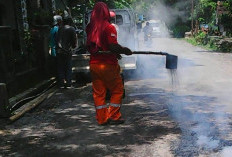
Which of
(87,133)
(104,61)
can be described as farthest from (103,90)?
(87,133)

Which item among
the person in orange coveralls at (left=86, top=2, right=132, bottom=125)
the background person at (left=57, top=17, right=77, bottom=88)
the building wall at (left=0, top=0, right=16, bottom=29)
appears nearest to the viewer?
the person in orange coveralls at (left=86, top=2, right=132, bottom=125)

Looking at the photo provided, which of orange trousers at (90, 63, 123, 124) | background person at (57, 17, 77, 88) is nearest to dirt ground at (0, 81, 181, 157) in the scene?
orange trousers at (90, 63, 123, 124)

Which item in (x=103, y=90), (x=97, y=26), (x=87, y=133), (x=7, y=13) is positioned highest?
(x=7, y=13)

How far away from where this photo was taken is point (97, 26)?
18.6ft

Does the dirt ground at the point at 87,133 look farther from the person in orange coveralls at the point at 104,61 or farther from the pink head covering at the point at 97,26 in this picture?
the pink head covering at the point at 97,26

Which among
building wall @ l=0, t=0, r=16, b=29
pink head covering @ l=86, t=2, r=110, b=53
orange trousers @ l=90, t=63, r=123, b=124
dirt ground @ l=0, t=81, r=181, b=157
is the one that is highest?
building wall @ l=0, t=0, r=16, b=29

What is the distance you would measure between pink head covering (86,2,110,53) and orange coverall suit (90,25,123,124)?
9cm

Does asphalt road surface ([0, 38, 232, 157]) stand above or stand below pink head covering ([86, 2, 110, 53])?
below

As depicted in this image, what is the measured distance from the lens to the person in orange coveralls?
221 inches

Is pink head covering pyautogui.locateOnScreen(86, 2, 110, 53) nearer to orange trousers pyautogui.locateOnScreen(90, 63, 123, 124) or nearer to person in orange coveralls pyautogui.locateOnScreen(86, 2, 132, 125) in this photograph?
person in orange coveralls pyautogui.locateOnScreen(86, 2, 132, 125)

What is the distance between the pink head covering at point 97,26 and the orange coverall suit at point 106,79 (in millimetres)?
95

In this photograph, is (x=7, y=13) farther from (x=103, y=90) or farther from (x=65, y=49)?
(x=103, y=90)

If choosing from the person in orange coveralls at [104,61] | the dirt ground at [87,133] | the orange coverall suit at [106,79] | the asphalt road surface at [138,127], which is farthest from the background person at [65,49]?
the orange coverall suit at [106,79]

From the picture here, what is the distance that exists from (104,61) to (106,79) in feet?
1.02
